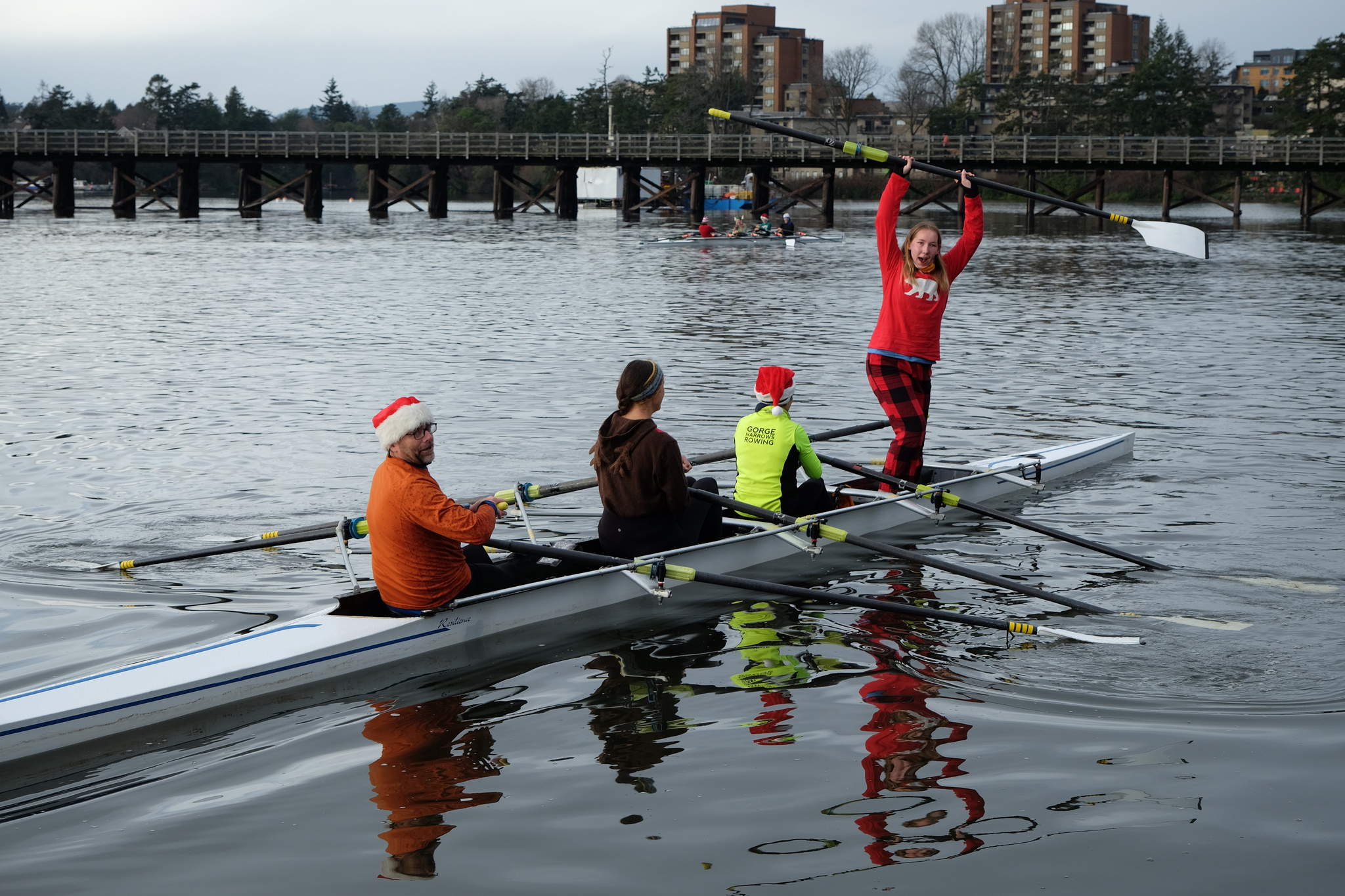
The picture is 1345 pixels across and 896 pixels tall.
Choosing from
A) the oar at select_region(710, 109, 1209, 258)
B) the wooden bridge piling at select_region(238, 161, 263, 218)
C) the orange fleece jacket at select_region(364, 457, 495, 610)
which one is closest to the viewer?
the orange fleece jacket at select_region(364, 457, 495, 610)

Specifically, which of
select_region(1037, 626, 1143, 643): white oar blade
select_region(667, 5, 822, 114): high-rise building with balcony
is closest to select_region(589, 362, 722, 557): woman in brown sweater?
select_region(1037, 626, 1143, 643): white oar blade

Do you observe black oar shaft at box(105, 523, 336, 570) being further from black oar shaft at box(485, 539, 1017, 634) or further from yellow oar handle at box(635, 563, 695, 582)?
yellow oar handle at box(635, 563, 695, 582)

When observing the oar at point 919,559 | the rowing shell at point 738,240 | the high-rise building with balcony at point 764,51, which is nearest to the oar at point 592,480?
the oar at point 919,559

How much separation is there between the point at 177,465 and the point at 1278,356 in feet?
50.7

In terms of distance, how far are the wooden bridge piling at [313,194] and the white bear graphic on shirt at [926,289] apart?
57505 millimetres

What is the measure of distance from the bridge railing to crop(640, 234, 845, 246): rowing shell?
36.5ft

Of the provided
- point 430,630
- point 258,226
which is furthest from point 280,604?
point 258,226

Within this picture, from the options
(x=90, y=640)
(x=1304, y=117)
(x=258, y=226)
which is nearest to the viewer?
(x=90, y=640)

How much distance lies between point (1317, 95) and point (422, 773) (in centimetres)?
9506

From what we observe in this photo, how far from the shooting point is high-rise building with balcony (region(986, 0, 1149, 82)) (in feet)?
555

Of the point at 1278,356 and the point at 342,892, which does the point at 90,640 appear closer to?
the point at 342,892

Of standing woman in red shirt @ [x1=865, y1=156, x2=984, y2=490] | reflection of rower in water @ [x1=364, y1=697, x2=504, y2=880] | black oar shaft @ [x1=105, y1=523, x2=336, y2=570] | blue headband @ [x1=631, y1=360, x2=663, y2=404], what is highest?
standing woman in red shirt @ [x1=865, y1=156, x2=984, y2=490]

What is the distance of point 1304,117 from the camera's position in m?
85.5

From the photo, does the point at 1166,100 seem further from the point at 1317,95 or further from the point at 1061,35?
the point at 1061,35
